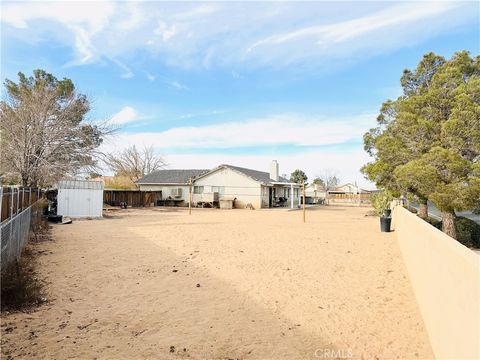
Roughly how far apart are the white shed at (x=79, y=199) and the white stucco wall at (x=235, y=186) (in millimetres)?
15987

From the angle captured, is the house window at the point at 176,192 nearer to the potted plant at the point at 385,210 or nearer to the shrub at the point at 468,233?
the potted plant at the point at 385,210

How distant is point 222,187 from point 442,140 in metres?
24.6

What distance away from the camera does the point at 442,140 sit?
14133mm

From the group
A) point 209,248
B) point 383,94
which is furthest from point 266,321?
point 383,94

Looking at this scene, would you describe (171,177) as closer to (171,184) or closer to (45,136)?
(171,184)

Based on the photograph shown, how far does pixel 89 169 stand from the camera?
868 inches

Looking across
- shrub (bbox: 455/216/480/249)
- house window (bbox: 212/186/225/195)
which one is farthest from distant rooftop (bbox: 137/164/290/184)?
shrub (bbox: 455/216/480/249)

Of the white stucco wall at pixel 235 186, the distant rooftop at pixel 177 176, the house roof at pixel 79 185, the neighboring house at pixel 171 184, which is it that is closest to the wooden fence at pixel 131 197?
the neighboring house at pixel 171 184

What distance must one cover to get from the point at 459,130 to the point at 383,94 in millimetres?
8498

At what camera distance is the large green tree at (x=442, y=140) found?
13.1 meters

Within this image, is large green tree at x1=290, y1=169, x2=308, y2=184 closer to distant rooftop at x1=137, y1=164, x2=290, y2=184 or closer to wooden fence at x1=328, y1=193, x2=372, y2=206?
wooden fence at x1=328, y1=193, x2=372, y2=206

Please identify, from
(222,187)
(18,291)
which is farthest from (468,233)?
(222,187)

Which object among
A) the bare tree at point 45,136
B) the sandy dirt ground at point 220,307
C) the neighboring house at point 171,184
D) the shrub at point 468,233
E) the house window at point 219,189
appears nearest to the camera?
the sandy dirt ground at point 220,307

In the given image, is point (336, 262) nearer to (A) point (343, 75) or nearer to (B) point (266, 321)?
(B) point (266, 321)
